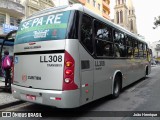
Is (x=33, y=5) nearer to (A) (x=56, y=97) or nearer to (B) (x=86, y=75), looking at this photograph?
(B) (x=86, y=75)

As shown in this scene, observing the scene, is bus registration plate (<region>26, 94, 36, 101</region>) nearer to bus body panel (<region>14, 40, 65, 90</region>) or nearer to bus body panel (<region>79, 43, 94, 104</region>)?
bus body panel (<region>14, 40, 65, 90</region>)

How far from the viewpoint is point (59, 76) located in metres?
5.09

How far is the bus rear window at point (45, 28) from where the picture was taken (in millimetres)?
5301

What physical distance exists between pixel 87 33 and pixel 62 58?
1.15 metres

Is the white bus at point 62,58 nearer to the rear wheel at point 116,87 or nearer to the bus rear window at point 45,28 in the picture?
the bus rear window at point 45,28

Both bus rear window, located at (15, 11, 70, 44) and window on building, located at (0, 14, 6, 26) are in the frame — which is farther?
window on building, located at (0, 14, 6, 26)

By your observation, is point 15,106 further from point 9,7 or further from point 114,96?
point 9,7

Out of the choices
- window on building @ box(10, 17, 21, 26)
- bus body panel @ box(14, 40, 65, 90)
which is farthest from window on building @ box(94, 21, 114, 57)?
window on building @ box(10, 17, 21, 26)

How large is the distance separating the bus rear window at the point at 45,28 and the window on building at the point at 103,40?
1.25 m

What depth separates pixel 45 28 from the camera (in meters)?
5.57

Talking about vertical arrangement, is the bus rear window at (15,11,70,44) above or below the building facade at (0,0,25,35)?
below

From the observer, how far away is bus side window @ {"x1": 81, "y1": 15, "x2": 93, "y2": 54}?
18.1ft

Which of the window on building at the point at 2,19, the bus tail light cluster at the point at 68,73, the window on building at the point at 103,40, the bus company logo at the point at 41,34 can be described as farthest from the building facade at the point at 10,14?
the bus tail light cluster at the point at 68,73

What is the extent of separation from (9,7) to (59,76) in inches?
552
